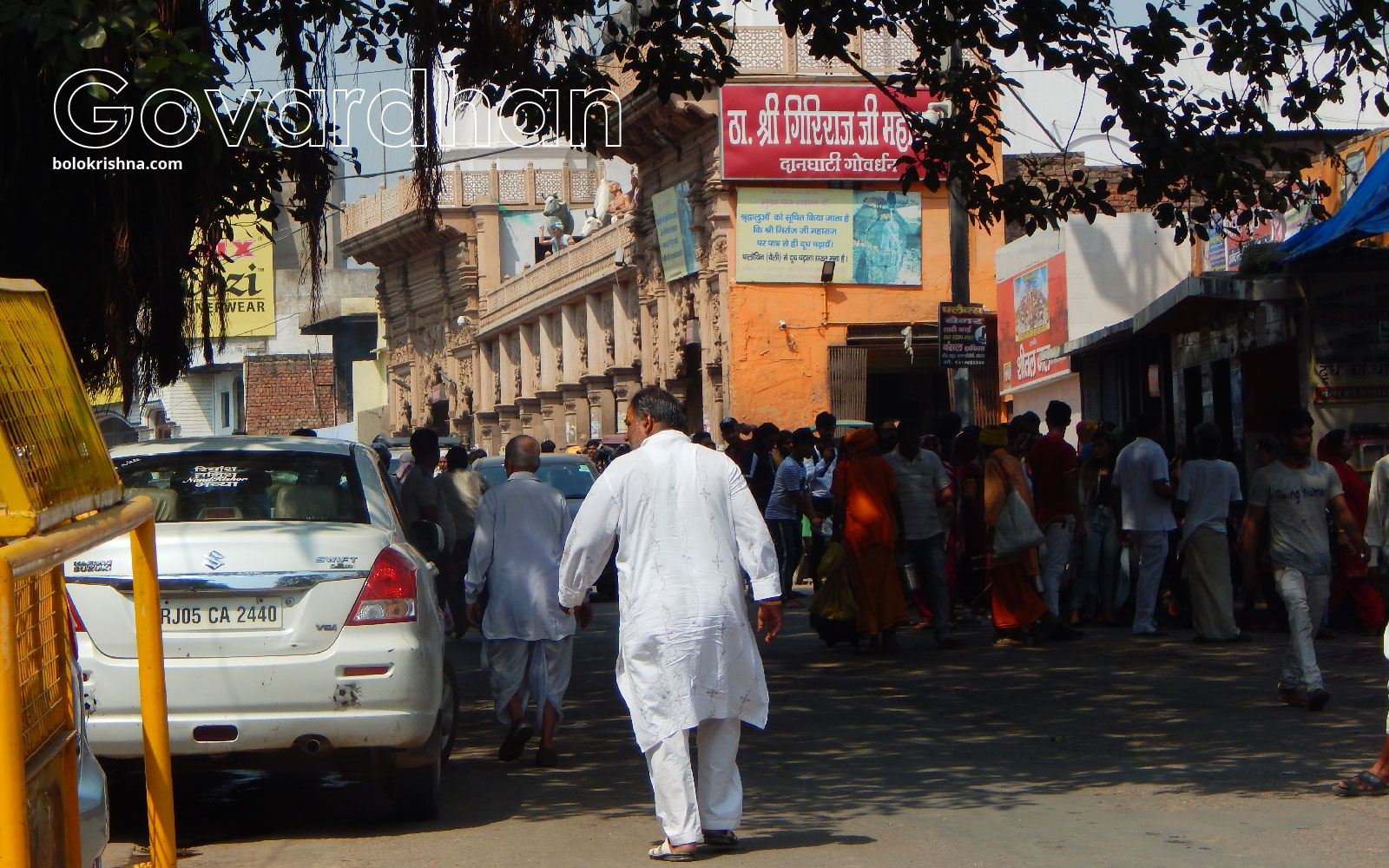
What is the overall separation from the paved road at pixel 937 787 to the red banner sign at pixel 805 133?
19.4 meters

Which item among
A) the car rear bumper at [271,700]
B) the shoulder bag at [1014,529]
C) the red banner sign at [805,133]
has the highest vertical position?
the red banner sign at [805,133]

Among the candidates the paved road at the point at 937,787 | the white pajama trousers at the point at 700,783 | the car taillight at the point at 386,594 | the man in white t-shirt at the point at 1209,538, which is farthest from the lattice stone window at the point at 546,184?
the white pajama trousers at the point at 700,783

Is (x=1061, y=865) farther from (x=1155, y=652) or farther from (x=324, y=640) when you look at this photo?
(x=1155, y=652)

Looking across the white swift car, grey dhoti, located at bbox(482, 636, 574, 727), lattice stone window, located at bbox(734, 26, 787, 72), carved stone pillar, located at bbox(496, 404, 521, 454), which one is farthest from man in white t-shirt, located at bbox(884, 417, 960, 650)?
carved stone pillar, located at bbox(496, 404, 521, 454)

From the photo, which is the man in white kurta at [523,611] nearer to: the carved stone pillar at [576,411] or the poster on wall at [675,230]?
the poster on wall at [675,230]

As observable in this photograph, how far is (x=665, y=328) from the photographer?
112 ft

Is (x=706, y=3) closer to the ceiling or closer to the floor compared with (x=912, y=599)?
closer to the ceiling

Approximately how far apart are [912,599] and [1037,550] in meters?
1.70

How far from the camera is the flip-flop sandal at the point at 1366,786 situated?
694 centimetres

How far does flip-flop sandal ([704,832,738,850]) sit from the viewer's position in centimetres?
627

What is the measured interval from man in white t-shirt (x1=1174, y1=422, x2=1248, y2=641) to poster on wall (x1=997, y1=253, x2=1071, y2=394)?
36.8 ft

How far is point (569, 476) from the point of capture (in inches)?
771

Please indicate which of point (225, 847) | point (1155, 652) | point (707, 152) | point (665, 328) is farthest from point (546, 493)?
point (665, 328)

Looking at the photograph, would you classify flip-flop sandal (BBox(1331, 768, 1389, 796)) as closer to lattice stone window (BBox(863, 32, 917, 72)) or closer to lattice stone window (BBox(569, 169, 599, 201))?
lattice stone window (BBox(863, 32, 917, 72))
